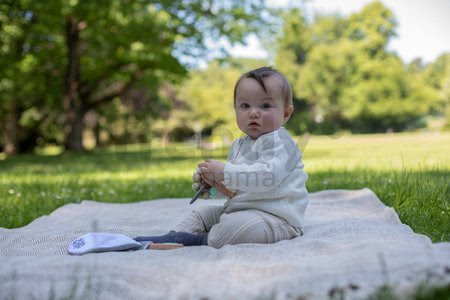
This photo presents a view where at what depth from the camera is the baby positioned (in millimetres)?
2293

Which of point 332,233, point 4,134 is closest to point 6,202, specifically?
point 332,233

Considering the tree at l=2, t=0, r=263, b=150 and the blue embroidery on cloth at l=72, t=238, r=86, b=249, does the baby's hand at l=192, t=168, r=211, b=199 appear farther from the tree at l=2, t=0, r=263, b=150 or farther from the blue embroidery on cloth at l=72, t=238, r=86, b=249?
the tree at l=2, t=0, r=263, b=150

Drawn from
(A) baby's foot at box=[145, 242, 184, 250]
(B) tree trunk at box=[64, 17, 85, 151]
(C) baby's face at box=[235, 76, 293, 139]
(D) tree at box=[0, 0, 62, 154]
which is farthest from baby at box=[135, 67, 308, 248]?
(B) tree trunk at box=[64, 17, 85, 151]

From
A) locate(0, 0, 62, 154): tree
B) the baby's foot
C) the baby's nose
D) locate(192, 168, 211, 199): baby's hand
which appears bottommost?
the baby's foot

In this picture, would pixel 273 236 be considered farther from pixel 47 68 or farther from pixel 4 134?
pixel 4 134

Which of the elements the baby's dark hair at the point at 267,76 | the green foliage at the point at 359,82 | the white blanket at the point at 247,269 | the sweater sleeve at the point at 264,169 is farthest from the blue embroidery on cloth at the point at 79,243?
the green foliage at the point at 359,82

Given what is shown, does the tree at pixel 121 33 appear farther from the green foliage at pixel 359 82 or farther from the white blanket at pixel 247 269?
the green foliage at pixel 359 82

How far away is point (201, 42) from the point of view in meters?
12.8

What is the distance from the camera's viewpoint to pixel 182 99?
33750 millimetres

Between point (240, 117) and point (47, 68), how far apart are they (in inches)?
614

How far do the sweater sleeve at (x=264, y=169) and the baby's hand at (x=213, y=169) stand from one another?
0.19ft

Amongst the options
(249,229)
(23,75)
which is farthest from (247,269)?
(23,75)

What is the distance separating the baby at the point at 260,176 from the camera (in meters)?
2.29

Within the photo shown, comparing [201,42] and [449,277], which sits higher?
[201,42]
